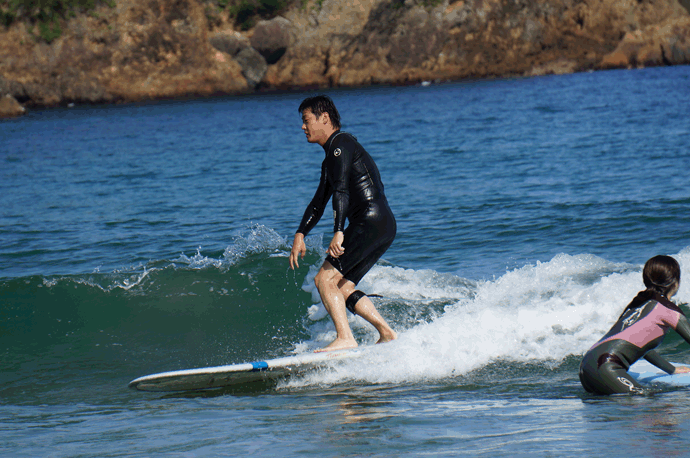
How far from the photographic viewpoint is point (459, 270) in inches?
369

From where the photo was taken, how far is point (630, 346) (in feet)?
15.1

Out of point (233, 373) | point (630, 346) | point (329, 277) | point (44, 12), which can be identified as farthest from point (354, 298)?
point (44, 12)

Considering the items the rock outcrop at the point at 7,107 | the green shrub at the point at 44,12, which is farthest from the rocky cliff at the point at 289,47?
the rock outcrop at the point at 7,107

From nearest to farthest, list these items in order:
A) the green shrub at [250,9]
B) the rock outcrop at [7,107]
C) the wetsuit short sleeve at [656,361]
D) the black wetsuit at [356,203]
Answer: the wetsuit short sleeve at [656,361], the black wetsuit at [356,203], the rock outcrop at [7,107], the green shrub at [250,9]

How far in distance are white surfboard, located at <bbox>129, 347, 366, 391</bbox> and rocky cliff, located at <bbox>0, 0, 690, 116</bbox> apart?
5500cm

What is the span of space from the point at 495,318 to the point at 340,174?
201 cm

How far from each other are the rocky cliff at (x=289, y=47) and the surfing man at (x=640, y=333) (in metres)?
56.3

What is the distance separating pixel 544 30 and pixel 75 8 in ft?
135

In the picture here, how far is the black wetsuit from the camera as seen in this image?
555cm

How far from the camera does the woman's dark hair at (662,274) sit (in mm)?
4465

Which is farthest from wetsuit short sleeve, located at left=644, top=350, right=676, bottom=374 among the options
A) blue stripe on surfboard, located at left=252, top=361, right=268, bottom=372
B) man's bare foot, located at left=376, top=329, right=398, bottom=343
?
blue stripe on surfboard, located at left=252, top=361, right=268, bottom=372

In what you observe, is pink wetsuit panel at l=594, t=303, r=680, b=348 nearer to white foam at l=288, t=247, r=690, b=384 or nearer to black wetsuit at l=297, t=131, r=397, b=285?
white foam at l=288, t=247, r=690, b=384

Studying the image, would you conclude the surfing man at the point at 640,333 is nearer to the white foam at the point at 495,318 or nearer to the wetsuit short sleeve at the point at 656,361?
the wetsuit short sleeve at the point at 656,361

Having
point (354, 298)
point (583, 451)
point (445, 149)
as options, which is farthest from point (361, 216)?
point (445, 149)
